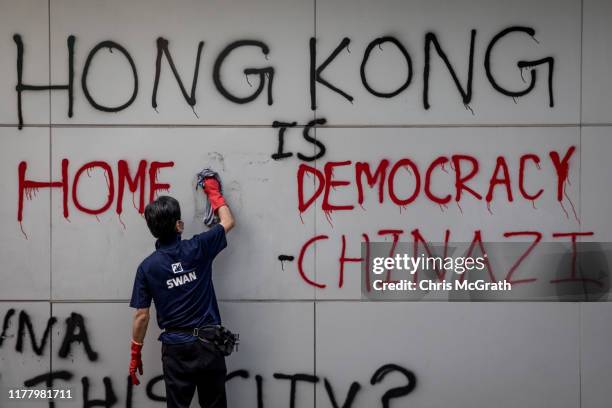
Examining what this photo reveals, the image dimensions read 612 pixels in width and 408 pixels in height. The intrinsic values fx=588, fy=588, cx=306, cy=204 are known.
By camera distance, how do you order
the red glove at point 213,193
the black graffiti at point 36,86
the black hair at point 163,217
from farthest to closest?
the black graffiti at point 36,86, the red glove at point 213,193, the black hair at point 163,217

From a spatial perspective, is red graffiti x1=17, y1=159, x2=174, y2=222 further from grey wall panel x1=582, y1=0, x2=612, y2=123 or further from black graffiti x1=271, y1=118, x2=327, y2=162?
grey wall panel x1=582, y1=0, x2=612, y2=123

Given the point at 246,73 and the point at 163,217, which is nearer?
the point at 163,217

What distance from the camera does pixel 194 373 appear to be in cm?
357

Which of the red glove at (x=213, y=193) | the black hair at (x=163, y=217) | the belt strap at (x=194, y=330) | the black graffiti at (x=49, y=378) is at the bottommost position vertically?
the black graffiti at (x=49, y=378)

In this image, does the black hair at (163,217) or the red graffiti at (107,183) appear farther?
the red graffiti at (107,183)

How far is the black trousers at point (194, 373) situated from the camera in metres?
3.56

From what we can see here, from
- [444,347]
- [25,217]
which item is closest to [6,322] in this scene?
[25,217]

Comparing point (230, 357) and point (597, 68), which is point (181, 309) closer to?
point (230, 357)

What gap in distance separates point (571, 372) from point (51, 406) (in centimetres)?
375

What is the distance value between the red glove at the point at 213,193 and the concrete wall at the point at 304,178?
0.14 meters

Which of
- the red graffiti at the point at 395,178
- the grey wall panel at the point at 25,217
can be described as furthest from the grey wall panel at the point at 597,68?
the grey wall panel at the point at 25,217

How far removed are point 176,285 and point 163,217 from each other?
0.42 metres

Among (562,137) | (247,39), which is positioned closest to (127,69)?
(247,39)

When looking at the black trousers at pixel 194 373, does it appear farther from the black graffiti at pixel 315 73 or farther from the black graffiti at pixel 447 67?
the black graffiti at pixel 447 67
